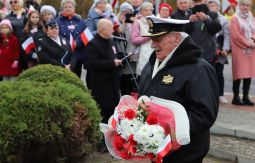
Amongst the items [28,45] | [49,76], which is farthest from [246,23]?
[49,76]

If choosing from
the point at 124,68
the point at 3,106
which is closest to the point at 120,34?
the point at 124,68

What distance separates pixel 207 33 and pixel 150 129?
5.92 metres

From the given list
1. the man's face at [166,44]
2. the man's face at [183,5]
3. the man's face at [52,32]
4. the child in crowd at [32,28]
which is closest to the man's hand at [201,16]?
the man's face at [183,5]

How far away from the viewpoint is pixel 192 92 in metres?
3.45

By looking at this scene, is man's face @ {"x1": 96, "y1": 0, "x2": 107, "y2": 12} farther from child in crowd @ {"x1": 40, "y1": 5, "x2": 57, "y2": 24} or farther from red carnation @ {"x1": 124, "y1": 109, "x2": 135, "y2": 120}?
red carnation @ {"x1": 124, "y1": 109, "x2": 135, "y2": 120}

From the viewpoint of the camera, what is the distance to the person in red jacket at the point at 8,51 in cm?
916

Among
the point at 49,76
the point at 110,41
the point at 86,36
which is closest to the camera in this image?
the point at 49,76

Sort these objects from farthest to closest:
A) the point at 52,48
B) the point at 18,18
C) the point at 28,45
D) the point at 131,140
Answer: the point at 18,18 → the point at 28,45 → the point at 52,48 → the point at 131,140

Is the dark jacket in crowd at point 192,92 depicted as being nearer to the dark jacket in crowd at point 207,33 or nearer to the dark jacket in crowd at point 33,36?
the dark jacket in crowd at point 33,36

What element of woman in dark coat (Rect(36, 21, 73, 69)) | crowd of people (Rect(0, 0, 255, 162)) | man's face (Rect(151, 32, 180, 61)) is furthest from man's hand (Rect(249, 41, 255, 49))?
man's face (Rect(151, 32, 180, 61))

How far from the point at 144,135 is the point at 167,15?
575 centimetres

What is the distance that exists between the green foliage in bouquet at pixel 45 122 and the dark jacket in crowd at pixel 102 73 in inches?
47.3

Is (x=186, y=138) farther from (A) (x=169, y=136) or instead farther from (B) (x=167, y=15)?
(B) (x=167, y=15)

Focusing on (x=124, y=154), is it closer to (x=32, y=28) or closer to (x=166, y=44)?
(x=166, y=44)
